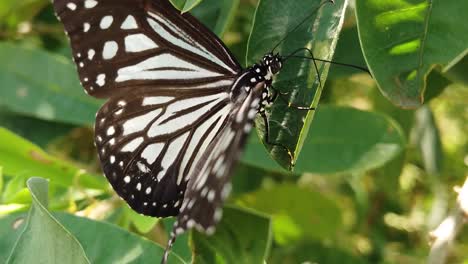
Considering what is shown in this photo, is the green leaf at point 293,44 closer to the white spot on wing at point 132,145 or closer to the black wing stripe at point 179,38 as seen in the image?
the black wing stripe at point 179,38

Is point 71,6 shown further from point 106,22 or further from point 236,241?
A: point 236,241

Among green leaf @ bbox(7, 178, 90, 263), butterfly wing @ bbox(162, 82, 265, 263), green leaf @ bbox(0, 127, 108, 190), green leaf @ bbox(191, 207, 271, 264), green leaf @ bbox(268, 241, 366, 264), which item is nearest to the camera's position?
butterfly wing @ bbox(162, 82, 265, 263)

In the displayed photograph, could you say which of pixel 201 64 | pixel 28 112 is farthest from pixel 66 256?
pixel 28 112

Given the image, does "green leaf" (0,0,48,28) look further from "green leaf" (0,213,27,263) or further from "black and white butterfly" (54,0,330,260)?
"green leaf" (0,213,27,263)

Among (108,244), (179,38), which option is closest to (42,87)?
(179,38)

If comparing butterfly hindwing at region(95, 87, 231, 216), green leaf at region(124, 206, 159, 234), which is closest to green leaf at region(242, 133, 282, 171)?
butterfly hindwing at region(95, 87, 231, 216)
